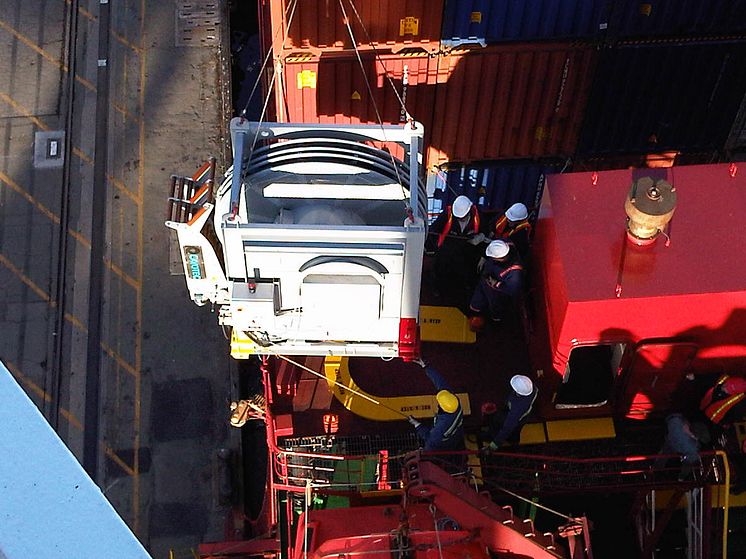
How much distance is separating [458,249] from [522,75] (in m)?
3.77

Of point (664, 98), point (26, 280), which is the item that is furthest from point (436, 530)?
point (26, 280)

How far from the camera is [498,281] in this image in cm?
1187

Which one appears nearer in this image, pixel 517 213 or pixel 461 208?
pixel 517 213

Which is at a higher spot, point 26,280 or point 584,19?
point 584,19

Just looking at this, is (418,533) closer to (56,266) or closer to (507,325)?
(507,325)

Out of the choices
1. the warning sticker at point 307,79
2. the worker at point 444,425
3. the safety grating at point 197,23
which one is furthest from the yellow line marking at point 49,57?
the worker at point 444,425

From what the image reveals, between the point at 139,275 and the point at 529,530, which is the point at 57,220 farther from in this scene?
the point at 529,530

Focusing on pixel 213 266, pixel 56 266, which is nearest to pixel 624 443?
pixel 213 266

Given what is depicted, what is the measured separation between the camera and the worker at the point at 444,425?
10523 millimetres

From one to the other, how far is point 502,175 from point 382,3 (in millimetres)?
4388

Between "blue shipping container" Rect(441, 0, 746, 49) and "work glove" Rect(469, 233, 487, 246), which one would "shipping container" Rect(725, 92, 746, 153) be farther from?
"work glove" Rect(469, 233, 487, 246)

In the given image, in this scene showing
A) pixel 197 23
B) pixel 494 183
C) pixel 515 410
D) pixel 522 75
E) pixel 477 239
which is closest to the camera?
pixel 515 410

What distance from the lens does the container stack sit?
14.1 meters

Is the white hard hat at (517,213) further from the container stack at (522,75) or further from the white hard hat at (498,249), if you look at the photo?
the container stack at (522,75)
